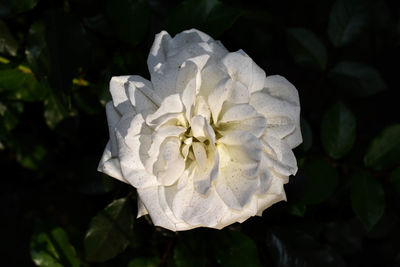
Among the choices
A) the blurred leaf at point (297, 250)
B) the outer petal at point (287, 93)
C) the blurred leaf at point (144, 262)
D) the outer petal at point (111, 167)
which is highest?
the outer petal at point (287, 93)

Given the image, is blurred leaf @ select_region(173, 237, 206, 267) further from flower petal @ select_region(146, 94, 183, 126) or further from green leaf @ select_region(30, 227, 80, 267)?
flower petal @ select_region(146, 94, 183, 126)

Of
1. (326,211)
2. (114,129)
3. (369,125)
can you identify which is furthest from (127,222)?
(369,125)

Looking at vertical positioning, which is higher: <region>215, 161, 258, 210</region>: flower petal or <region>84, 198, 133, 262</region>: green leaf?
<region>215, 161, 258, 210</region>: flower petal

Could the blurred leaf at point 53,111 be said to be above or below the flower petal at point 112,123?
below

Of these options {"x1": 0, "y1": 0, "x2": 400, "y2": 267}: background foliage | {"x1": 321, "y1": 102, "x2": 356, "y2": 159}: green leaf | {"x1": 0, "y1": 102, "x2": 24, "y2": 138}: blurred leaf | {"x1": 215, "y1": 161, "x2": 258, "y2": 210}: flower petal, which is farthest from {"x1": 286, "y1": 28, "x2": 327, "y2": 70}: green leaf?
{"x1": 0, "y1": 102, "x2": 24, "y2": 138}: blurred leaf

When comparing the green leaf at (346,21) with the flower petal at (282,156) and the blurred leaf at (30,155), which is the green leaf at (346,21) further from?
the blurred leaf at (30,155)

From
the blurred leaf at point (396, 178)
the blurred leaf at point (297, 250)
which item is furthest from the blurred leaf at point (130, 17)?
the blurred leaf at point (396, 178)
